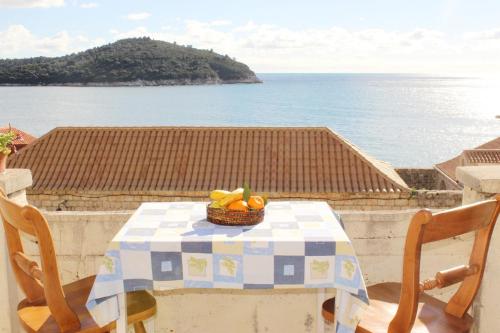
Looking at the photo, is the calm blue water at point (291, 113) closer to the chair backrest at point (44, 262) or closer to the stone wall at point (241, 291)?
the stone wall at point (241, 291)

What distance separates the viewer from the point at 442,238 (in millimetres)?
2494

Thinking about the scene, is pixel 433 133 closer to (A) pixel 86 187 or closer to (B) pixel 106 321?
(A) pixel 86 187

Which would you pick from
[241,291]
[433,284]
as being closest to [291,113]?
[241,291]

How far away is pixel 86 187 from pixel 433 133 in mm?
93320

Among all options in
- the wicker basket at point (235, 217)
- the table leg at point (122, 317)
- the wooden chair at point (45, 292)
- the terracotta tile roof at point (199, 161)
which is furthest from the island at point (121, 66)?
the table leg at point (122, 317)

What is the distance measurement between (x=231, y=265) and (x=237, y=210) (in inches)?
13.1

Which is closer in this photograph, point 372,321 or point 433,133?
point 372,321

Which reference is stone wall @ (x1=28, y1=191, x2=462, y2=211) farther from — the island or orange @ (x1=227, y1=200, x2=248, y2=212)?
the island

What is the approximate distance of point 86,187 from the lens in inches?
832

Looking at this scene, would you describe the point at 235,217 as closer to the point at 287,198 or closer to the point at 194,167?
the point at 287,198

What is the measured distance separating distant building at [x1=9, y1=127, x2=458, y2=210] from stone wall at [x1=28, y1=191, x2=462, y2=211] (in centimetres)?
4

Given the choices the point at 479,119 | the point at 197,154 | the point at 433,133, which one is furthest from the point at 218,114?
the point at 197,154

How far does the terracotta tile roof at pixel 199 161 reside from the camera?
69.3 feet

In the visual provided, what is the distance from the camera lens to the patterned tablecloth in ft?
8.61
